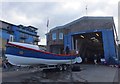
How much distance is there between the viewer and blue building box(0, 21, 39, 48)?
44644 mm

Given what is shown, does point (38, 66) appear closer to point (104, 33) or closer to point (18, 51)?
point (18, 51)

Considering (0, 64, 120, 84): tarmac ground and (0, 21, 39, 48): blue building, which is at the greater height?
(0, 21, 39, 48): blue building

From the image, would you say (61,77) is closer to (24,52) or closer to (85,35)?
(24,52)

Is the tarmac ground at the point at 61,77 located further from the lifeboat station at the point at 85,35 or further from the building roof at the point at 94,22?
the building roof at the point at 94,22

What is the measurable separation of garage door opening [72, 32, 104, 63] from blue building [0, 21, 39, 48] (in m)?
16.8

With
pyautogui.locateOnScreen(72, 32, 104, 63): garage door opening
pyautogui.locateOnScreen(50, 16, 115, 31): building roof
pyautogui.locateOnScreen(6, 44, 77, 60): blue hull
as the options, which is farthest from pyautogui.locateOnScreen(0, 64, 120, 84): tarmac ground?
pyautogui.locateOnScreen(72, 32, 104, 63): garage door opening

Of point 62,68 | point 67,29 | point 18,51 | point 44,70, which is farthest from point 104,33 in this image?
point 18,51

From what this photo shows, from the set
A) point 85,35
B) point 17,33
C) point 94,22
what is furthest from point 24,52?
point 17,33

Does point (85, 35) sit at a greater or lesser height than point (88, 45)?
greater

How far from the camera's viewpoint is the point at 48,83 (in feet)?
29.0

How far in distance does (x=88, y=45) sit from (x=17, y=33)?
26130 millimetres

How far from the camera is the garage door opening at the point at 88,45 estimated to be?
2752 centimetres

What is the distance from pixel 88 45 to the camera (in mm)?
34312

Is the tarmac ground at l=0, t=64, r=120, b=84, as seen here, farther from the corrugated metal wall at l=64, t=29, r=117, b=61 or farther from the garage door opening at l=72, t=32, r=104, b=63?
the garage door opening at l=72, t=32, r=104, b=63
